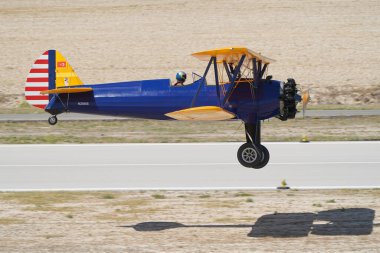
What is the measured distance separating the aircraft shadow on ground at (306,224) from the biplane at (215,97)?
1355 millimetres

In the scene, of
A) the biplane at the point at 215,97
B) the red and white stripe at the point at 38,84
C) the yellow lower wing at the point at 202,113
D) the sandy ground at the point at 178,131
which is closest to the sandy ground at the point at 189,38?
the sandy ground at the point at 178,131

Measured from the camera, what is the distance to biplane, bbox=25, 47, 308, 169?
54.4 feet

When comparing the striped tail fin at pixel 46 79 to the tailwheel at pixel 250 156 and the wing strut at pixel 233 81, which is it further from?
the tailwheel at pixel 250 156

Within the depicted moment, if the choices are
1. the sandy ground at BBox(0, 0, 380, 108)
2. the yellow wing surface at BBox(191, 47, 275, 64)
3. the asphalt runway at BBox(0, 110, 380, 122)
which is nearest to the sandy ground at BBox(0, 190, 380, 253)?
the yellow wing surface at BBox(191, 47, 275, 64)

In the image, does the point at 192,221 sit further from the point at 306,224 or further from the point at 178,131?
the point at 178,131

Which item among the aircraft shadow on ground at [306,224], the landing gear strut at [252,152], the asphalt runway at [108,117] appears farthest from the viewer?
the asphalt runway at [108,117]

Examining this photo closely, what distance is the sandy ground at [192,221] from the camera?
1506 centimetres

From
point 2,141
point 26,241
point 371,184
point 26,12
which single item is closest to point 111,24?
point 26,12

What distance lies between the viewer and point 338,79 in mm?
46031

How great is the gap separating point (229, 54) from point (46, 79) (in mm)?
5362

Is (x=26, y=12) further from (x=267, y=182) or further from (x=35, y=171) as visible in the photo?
(x=267, y=182)

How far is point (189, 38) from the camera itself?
54344 millimetres

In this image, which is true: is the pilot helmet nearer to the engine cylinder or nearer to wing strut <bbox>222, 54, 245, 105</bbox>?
wing strut <bbox>222, 54, 245, 105</bbox>

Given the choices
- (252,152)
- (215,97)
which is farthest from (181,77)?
(252,152)
